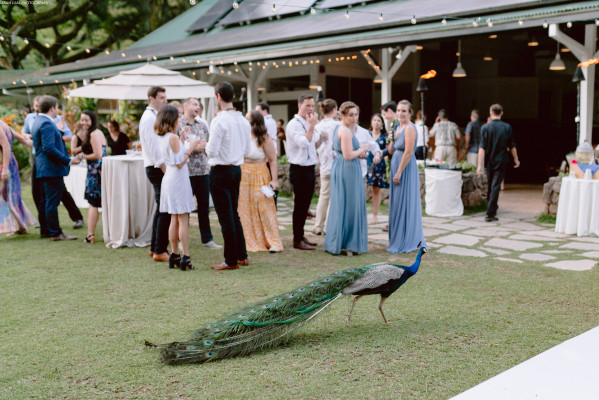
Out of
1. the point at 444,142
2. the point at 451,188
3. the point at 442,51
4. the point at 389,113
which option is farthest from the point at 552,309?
the point at 442,51

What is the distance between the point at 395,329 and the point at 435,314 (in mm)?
513

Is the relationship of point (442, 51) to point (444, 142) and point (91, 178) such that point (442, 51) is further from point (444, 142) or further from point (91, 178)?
point (91, 178)

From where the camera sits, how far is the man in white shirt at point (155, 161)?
6242mm

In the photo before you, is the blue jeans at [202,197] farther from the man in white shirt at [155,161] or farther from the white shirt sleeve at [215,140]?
the white shirt sleeve at [215,140]

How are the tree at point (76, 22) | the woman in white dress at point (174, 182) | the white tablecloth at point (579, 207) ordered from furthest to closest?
1. the tree at point (76, 22)
2. the white tablecloth at point (579, 207)
3. the woman in white dress at point (174, 182)

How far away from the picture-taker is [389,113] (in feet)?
25.1

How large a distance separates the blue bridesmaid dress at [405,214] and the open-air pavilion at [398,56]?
12.1ft

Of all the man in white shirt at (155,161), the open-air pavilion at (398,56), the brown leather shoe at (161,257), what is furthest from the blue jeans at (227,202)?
the open-air pavilion at (398,56)

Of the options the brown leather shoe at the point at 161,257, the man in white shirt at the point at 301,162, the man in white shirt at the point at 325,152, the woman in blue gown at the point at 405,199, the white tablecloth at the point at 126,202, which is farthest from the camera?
the man in white shirt at the point at 325,152

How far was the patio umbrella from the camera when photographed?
893cm

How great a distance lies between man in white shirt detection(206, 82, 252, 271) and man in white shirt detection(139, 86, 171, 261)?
0.72 metres

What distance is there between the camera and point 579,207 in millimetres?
7762

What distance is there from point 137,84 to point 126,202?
91.0 inches

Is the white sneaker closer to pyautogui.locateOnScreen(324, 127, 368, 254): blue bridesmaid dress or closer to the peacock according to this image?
pyautogui.locateOnScreen(324, 127, 368, 254): blue bridesmaid dress
